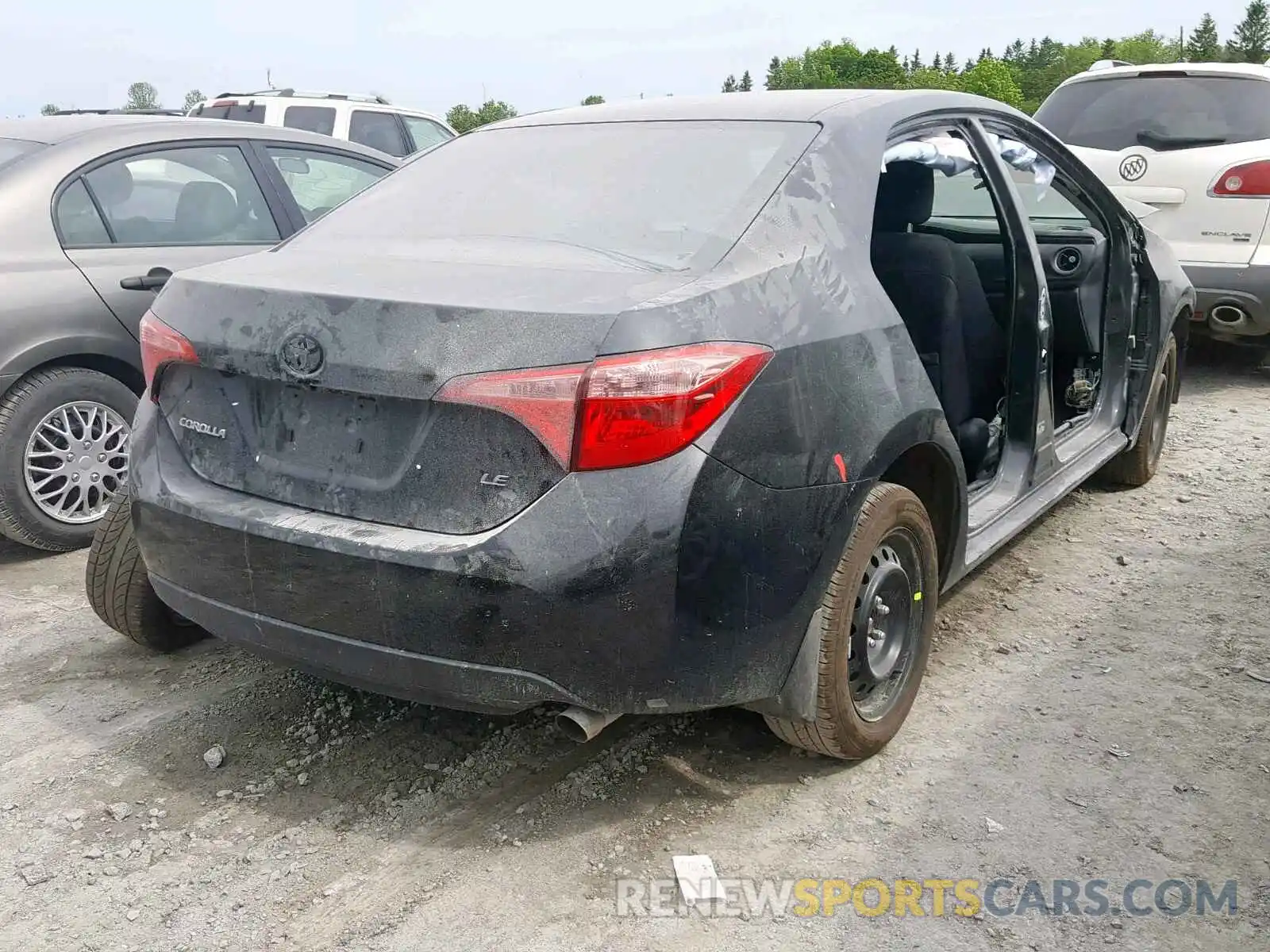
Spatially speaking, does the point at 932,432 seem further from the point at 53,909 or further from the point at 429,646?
the point at 53,909

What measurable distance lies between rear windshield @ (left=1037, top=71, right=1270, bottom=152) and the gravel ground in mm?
4089

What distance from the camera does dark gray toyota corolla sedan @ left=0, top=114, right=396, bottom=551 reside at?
170 inches

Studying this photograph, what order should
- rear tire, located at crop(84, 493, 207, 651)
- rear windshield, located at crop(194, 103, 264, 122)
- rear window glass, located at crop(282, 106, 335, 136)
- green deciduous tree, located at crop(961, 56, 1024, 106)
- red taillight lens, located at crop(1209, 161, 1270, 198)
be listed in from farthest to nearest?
green deciduous tree, located at crop(961, 56, 1024, 106) → rear windshield, located at crop(194, 103, 264, 122) → rear window glass, located at crop(282, 106, 335, 136) → red taillight lens, located at crop(1209, 161, 1270, 198) → rear tire, located at crop(84, 493, 207, 651)

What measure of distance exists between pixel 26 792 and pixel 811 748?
1914 millimetres

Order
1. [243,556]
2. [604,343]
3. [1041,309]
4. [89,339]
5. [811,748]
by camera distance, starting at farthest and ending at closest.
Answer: [89,339]
[1041,309]
[811,748]
[243,556]
[604,343]

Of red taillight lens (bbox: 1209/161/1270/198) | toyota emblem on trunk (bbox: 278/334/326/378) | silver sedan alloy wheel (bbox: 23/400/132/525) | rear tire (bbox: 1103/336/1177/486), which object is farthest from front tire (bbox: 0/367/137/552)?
red taillight lens (bbox: 1209/161/1270/198)

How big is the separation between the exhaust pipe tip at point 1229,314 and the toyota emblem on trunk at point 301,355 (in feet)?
19.1

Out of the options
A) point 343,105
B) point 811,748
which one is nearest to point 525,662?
point 811,748

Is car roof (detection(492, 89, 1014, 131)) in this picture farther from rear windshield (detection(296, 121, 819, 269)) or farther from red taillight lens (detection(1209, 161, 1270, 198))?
red taillight lens (detection(1209, 161, 1270, 198))

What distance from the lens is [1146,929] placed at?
2320mm

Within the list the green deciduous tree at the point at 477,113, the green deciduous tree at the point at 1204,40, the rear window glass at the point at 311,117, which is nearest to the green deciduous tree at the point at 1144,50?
the green deciduous tree at the point at 1204,40

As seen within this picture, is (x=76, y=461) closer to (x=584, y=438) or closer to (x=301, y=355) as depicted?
(x=301, y=355)

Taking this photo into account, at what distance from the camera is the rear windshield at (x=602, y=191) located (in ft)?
8.79

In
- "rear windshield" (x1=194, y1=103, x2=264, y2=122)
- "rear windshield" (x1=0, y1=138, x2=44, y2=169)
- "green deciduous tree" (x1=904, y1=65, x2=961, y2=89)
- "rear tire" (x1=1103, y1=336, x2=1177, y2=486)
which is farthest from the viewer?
"green deciduous tree" (x1=904, y1=65, x2=961, y2=89)
